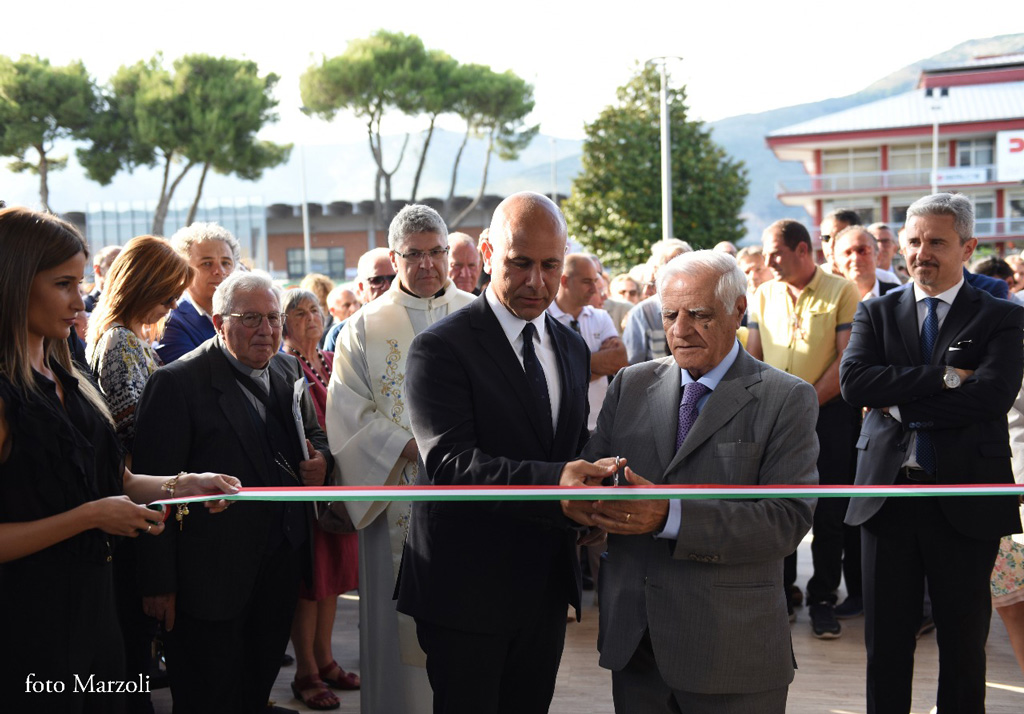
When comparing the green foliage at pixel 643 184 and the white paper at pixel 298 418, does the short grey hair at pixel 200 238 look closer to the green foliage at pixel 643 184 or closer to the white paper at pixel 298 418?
the white paper at pixel 298 418

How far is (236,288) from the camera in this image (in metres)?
3.64

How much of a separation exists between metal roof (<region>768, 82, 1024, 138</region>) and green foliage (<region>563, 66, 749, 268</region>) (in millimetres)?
13624

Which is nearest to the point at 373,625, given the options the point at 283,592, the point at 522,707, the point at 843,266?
the point at 283,592

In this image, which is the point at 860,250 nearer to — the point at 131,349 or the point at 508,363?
the point at 508,363

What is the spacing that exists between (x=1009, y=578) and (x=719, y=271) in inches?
89.2

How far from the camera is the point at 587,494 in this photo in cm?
238

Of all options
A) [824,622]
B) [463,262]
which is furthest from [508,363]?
[824,622]

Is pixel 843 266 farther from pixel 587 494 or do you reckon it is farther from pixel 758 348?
pixel 587 494

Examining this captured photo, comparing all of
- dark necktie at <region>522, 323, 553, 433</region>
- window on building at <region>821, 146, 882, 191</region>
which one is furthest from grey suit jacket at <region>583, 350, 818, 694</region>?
window on building at <region>821, 146, 882, 191</region>

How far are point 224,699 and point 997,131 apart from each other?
4365 cm

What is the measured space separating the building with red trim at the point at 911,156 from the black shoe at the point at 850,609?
117ft

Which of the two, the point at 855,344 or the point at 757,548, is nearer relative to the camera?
the point at 757,548

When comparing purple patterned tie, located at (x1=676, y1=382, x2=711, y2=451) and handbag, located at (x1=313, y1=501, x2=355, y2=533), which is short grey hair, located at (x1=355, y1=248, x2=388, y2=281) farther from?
purple patterned tie, located at (x1=676, y1=382, x2=711, y2=451)

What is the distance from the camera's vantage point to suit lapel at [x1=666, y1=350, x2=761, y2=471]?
2.52 meters
